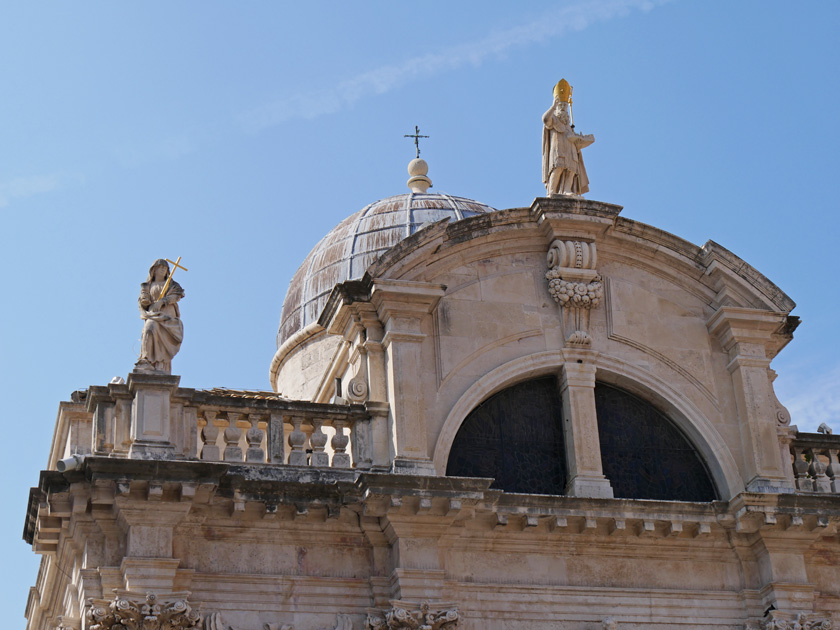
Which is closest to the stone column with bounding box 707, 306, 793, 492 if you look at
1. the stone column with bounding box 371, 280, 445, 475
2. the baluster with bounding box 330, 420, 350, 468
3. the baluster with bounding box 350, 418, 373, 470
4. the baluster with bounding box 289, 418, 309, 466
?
the stone column with bounding box 371, 280, 445, 475

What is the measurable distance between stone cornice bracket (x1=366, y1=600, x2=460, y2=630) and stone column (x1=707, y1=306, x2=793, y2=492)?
401 centimetres

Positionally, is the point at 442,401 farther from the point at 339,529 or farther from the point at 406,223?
the point at 406,223

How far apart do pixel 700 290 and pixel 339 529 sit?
5.57 metres

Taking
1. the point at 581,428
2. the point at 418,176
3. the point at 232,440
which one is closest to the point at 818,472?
the point at 581,428

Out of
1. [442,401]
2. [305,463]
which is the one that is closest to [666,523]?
[442,401]

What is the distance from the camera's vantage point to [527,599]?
15516mm

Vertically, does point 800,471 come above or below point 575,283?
below

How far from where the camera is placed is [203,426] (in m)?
15.4

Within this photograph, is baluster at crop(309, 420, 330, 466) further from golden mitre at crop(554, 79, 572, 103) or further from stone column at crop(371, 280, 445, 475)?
golden mitre at crop(554, 79, 572, 103)

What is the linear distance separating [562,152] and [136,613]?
26.0 ft

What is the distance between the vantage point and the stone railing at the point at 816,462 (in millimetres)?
17031

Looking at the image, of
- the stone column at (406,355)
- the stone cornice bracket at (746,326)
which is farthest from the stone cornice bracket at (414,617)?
the stone cornice bracket at (746,326)

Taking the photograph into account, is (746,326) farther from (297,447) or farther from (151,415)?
(151,415)

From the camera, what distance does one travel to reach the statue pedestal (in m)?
14.7
